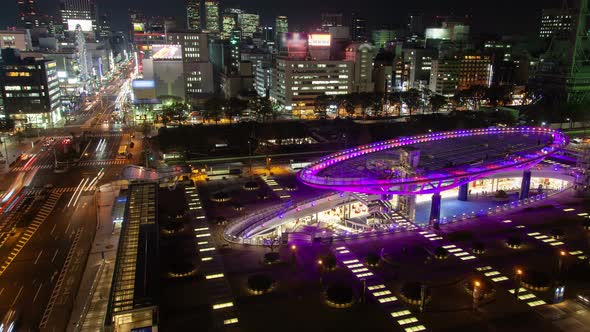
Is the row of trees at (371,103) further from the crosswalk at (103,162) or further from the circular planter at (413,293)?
the circular planter at (413,293)

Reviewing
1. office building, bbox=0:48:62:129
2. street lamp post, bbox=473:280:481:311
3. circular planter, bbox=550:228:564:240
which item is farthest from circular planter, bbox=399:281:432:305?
office building, bbox=0:48:62:129

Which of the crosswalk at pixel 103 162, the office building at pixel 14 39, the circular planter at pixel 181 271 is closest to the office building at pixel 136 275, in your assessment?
the circular planter at pixel 181 271

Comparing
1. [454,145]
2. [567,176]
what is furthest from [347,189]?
[567,176]

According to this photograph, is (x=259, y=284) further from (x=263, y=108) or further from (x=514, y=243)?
(x=263, y=108)

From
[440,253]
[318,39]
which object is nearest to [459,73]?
[318,39]

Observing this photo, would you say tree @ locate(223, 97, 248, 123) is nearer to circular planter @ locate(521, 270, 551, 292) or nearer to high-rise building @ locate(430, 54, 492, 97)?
high-rise building @ locate(430, 54, 492, 97)
